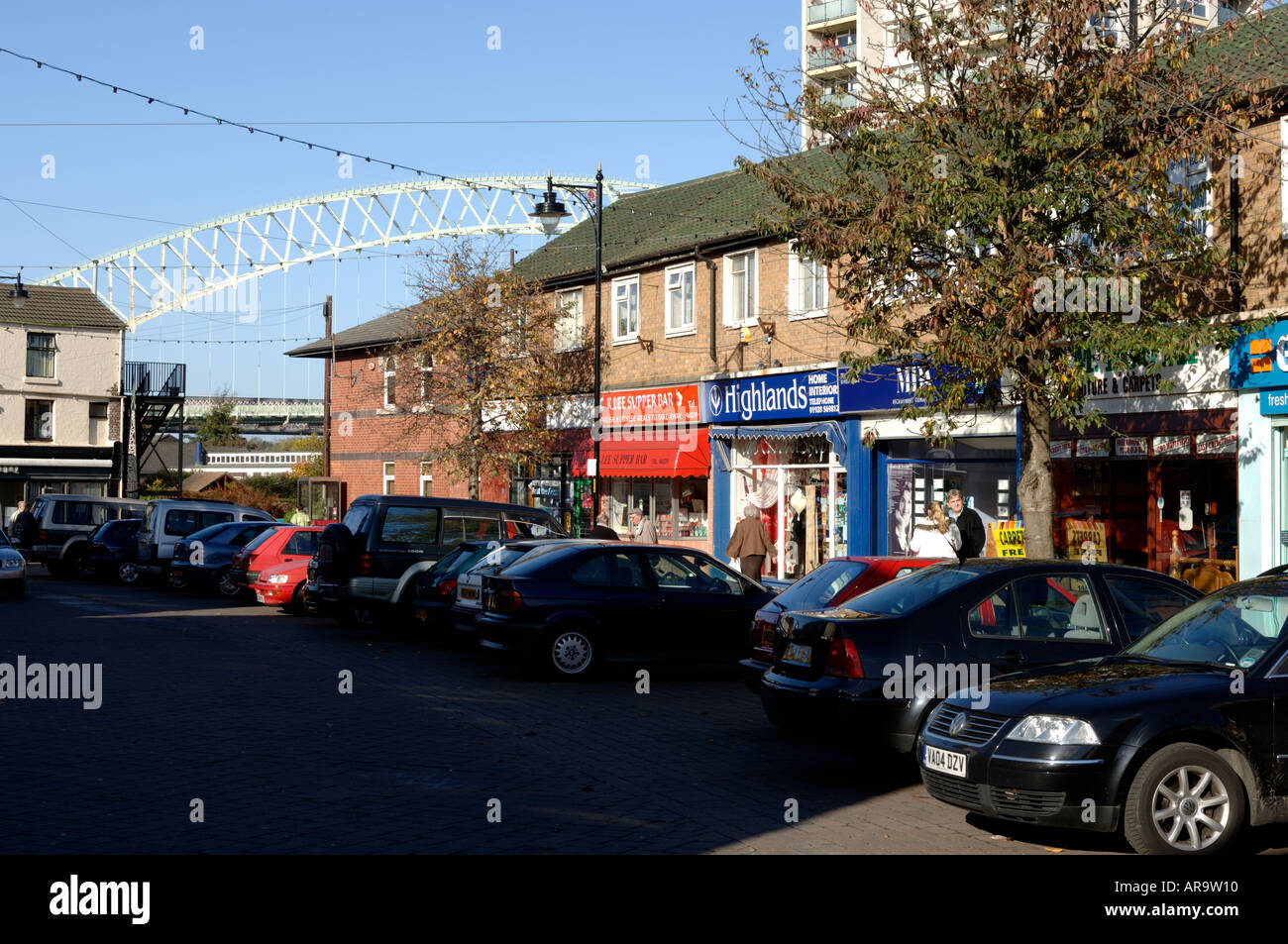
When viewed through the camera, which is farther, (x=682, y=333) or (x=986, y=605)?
(x=682, y=333)

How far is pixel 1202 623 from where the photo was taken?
8.03m

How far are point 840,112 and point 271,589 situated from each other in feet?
39.3

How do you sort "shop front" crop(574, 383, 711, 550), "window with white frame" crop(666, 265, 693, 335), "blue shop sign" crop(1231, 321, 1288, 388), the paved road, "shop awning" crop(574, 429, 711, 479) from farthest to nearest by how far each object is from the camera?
"window with white frame" crop(666, 265, 693, 335), "shop front" crop(574, 383, 711, 550), "shop awning" crop(574, 429, 711, 479), "blue shop sign" crop(1231, 321, 1288, 388), the paved road

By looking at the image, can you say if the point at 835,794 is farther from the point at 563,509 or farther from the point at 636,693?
the point at 563,509

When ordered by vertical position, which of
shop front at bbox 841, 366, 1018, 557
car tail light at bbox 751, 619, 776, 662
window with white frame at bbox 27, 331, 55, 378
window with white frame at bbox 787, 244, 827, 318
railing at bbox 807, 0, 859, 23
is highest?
railing at bbox 807, 0, 859, 23

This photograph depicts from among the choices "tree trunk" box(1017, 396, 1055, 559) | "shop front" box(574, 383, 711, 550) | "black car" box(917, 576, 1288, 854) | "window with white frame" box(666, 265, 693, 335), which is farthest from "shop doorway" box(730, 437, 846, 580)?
"black car" box(917, 576, 1288, 854)

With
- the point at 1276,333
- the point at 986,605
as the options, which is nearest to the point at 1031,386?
the point at 1276,333

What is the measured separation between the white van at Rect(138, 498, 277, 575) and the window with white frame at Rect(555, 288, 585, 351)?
8.23m

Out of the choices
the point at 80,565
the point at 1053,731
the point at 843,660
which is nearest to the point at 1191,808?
the point at 1053,731

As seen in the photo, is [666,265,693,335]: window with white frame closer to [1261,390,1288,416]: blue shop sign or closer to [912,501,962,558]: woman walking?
[912,501,962,558]: woman walking

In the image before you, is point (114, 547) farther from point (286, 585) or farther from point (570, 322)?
point (570, 322)

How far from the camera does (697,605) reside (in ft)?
47.8

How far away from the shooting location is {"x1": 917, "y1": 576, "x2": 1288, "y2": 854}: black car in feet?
22.5

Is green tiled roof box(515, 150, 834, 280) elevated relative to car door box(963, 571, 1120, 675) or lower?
elevated
